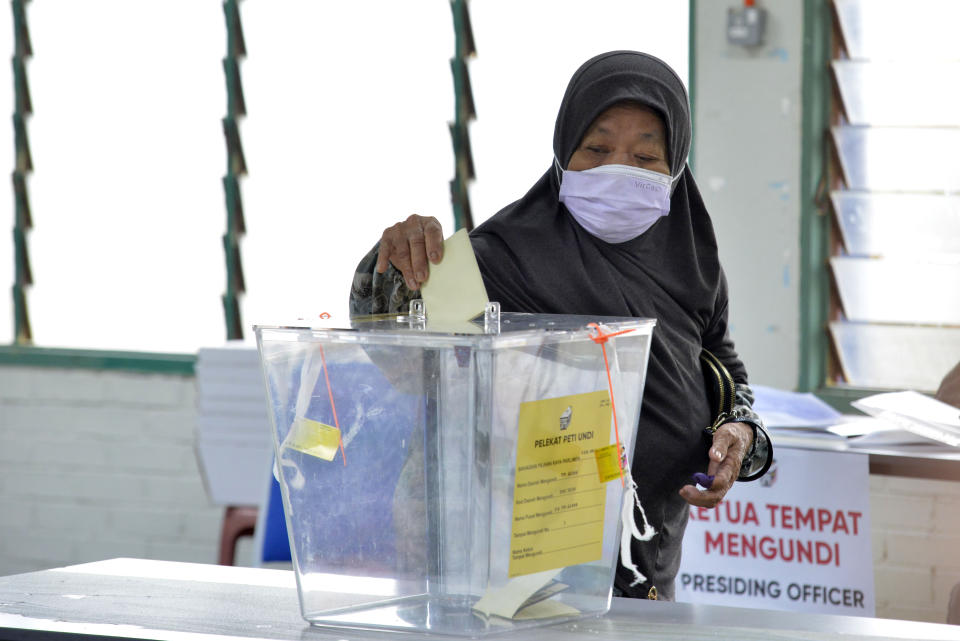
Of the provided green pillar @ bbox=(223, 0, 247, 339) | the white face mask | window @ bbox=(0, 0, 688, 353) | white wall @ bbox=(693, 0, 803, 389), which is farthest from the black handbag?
green pillar @ bbox=(223, 0, 247, 339)

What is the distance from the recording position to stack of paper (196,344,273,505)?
8.53 ft

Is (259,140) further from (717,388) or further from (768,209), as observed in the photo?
(717,388)

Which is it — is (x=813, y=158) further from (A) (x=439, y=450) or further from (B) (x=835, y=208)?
(A) (x=439, y=450)

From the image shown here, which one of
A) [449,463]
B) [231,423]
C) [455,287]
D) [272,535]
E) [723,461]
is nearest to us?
[449,463]

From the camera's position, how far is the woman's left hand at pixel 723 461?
107 centimetres

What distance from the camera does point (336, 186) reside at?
335cm

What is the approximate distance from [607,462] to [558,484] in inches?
2.0

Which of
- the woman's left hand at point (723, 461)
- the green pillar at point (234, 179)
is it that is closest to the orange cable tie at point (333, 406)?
the woman's left hand at point (723, 461)

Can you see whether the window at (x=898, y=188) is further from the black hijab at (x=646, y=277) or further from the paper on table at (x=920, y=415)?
the black hijab at (x=646, y=277)

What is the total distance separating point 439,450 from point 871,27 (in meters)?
2.38

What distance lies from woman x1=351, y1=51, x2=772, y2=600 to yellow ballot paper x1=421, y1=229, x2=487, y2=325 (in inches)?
9.4

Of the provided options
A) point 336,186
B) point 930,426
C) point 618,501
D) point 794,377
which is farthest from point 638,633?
point 336,186

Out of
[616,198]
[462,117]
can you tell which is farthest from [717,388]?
[462,117]

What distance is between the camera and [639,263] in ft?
4.17
